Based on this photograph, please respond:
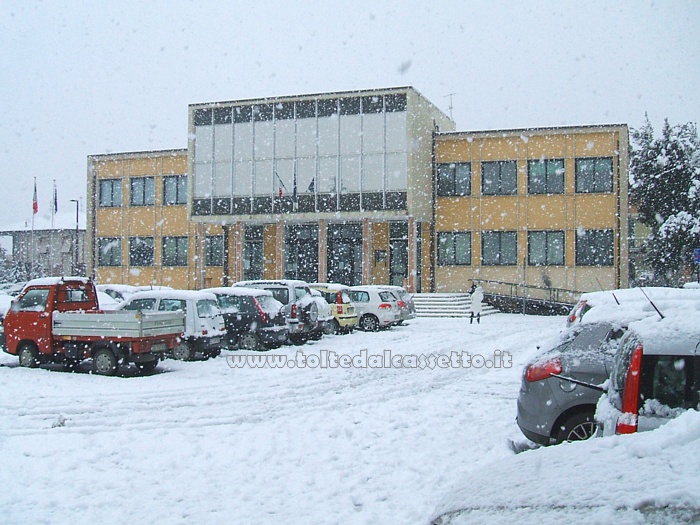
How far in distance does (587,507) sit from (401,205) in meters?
31.5

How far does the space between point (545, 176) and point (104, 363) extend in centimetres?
2776

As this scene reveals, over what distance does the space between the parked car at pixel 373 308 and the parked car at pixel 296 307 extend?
3.86 meters

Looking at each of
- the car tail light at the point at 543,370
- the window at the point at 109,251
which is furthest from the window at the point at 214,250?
the car tail light at the point at 543,370

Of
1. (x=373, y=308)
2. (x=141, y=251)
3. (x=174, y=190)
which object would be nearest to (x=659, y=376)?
(x=373, y=308)

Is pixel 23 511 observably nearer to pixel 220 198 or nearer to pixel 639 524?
pixel 639 524

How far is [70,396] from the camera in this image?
11.0 metres

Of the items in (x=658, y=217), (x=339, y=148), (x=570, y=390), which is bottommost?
(x=570, y=390)

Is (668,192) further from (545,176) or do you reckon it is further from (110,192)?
(110,192)

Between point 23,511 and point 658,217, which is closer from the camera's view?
point 23,511

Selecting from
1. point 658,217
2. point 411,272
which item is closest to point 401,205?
point 411,272

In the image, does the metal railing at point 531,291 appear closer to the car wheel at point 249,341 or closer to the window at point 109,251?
the car wheel at point 249,341

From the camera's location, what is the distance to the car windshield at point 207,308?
607 inches

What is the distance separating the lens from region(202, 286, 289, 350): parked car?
1700cm

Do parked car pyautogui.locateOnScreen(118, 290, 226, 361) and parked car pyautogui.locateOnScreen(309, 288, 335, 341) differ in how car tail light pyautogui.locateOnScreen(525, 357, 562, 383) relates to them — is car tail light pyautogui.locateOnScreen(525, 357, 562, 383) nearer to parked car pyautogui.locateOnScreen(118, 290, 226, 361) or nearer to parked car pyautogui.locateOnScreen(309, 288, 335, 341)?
parked car pyautogui.locateOnScreen(118, 290, 226, 361)
